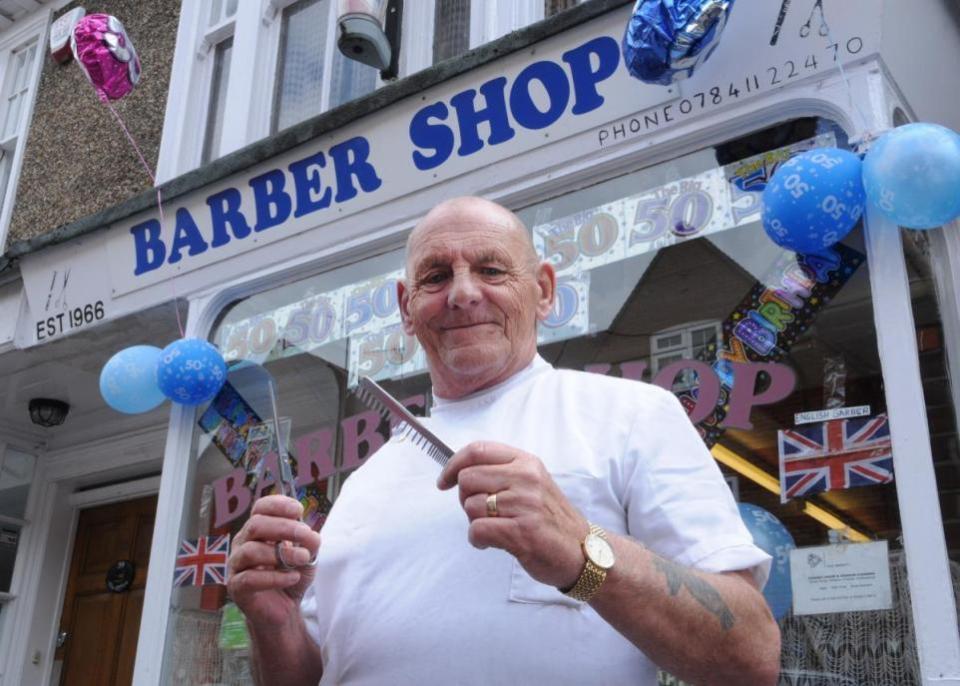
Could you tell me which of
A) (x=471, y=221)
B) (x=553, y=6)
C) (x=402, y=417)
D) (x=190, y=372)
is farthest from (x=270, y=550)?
(x=553, y=6)

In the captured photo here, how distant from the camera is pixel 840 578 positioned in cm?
278

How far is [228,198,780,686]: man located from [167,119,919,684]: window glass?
103 centimetres

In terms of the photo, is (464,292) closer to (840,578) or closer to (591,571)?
(591,571)

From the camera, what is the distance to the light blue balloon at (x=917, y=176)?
103 inches

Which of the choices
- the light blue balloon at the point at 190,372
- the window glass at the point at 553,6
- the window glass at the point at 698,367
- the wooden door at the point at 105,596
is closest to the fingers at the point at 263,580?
the window glass at the point at 698,367

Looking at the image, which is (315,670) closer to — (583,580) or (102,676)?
(583,580)

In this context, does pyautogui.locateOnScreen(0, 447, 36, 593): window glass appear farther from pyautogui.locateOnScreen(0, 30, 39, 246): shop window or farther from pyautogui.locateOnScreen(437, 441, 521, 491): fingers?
pyautogui.locateOnScreen(437, 441, 521, 491): fingers

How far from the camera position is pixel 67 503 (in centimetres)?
695

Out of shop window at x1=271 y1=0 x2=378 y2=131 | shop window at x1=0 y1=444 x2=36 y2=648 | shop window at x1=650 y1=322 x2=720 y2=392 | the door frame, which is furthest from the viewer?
shop window at x1=0 y1=444 x2=36 y2=648

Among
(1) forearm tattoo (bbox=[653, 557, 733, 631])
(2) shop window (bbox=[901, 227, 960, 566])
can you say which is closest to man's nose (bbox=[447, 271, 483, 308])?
(1) forearm tattoo (bbox=[653, 557, 733, 631])

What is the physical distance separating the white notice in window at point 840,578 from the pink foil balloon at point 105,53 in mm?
4142

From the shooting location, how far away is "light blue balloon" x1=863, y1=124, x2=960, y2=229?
260 cm

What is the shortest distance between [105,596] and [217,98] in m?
3.42

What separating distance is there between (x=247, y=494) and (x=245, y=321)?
86 cm
